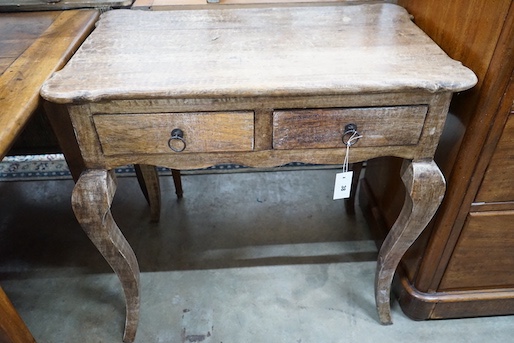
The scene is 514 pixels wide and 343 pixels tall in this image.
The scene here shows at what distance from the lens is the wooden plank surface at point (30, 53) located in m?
0.77

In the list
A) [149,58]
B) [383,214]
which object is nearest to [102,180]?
[149,58]

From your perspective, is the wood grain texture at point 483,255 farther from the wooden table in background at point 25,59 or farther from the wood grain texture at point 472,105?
the wooden table in background at point 25,59

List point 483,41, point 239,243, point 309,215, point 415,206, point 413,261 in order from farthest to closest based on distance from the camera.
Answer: point 309,215 < point 239,243 < point 413,261 < point 415,206 < point 483,41

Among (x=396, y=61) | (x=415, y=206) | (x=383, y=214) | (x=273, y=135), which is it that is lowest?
(x=383, y=214)

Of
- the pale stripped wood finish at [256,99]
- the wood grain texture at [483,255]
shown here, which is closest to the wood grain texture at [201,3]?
the pale stripped wood finish at [256,99]

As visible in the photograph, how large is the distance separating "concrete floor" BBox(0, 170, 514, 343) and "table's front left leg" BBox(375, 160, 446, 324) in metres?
0.25

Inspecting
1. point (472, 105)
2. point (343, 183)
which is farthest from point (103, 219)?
point (472, 105)

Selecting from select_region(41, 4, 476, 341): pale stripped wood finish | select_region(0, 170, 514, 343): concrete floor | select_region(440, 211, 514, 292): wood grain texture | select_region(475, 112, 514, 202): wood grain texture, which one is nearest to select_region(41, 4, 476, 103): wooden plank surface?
select_region(41, 4, 476, 341): pale stripped wood finish

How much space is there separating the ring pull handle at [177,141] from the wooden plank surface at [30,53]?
272mm

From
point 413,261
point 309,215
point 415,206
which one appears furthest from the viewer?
point 309,215

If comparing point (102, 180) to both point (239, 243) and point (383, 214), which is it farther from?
point (383, 214)

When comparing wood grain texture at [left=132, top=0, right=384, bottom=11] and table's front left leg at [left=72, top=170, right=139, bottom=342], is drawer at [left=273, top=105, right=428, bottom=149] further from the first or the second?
wood grain texture at [left=132, top=0, right=384, bottom=11]

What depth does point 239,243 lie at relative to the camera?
4.82 ft

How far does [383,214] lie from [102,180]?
0.93 meters
